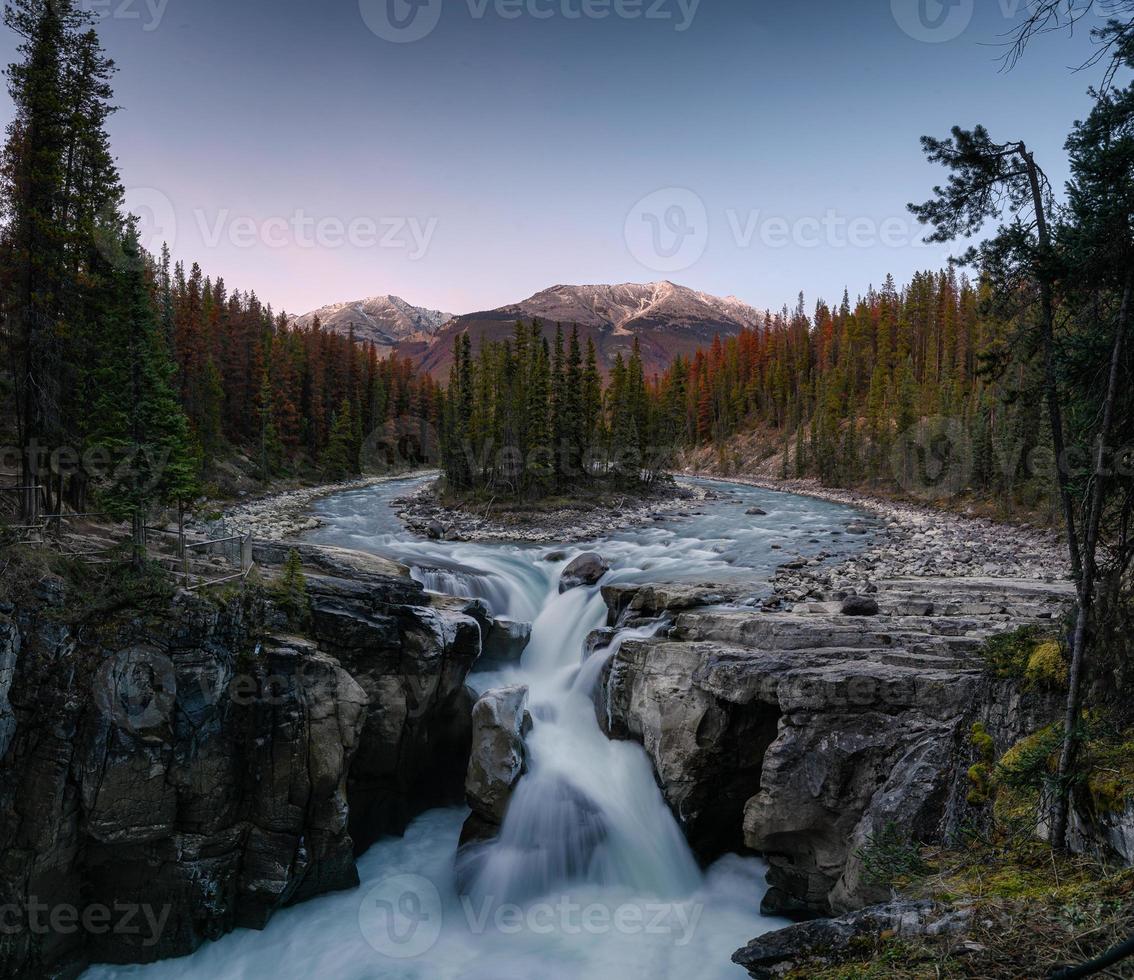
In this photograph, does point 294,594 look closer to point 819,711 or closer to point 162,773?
point 162,773

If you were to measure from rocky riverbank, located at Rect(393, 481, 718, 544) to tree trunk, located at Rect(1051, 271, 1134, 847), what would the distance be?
29224 millimetres

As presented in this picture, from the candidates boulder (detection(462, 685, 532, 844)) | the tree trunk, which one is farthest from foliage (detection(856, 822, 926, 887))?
boulder (detection(462, 685, 532, 844))

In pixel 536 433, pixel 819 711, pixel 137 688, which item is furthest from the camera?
pixel 536 433

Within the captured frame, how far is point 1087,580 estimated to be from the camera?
20.9 ft

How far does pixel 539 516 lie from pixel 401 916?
103 feet

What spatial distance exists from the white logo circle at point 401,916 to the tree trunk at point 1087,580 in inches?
418

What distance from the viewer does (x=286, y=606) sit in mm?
14289

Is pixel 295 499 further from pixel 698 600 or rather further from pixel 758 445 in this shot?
pixel 758 445

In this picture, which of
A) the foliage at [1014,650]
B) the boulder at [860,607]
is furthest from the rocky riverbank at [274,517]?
the foliage at [1014,650]

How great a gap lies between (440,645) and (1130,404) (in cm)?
1409

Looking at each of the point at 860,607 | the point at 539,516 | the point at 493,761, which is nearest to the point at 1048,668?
the point at 860,607

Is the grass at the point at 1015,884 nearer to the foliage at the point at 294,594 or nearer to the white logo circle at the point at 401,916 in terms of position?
the white logo circle at the point at 401,916

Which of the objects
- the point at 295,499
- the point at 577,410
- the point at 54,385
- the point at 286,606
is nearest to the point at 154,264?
the point at 295,499

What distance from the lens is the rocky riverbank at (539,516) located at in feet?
121
